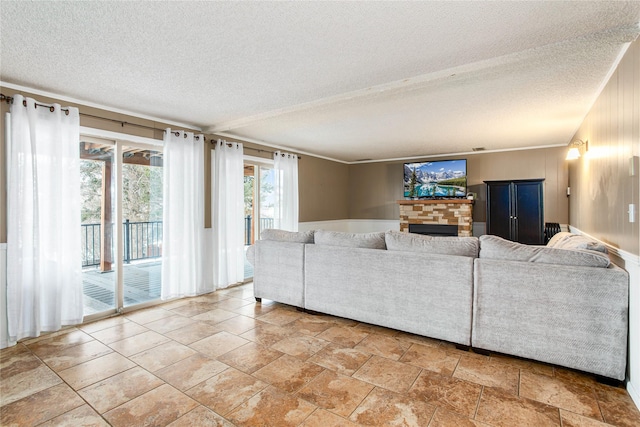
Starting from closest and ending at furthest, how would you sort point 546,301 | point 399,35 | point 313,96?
point 399,35, point 546,301, point 313,96

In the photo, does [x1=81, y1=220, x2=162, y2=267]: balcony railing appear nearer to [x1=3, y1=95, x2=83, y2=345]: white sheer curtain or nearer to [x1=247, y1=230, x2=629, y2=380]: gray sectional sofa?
[x1=3, y1=95, x2=83, y2=345]: white sheer curtain

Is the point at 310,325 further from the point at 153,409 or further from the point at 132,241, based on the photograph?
the point at 132,241

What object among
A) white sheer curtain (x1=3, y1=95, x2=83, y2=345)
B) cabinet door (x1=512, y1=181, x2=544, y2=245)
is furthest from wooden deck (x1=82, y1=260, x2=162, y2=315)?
cabinet door (x1=512, y1=181, x2=544, y2=245)

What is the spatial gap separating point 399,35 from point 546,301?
2.15 m

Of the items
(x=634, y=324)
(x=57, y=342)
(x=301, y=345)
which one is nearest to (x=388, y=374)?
(x=301, y=345)

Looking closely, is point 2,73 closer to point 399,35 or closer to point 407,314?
point 399,35

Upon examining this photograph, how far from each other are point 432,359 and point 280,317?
63.9 inches

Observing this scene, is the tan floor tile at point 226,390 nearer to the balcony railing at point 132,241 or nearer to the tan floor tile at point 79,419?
the tan floor tile at point 79,419

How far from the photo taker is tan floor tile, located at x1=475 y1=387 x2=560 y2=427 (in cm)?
180

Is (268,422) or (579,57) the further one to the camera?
(579,57)

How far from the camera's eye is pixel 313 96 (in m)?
3.36

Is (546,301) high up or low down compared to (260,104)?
down

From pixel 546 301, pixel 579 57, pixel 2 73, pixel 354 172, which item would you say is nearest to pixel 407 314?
pixel 546 301

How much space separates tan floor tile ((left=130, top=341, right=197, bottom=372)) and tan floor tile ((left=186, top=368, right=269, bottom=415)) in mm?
482
